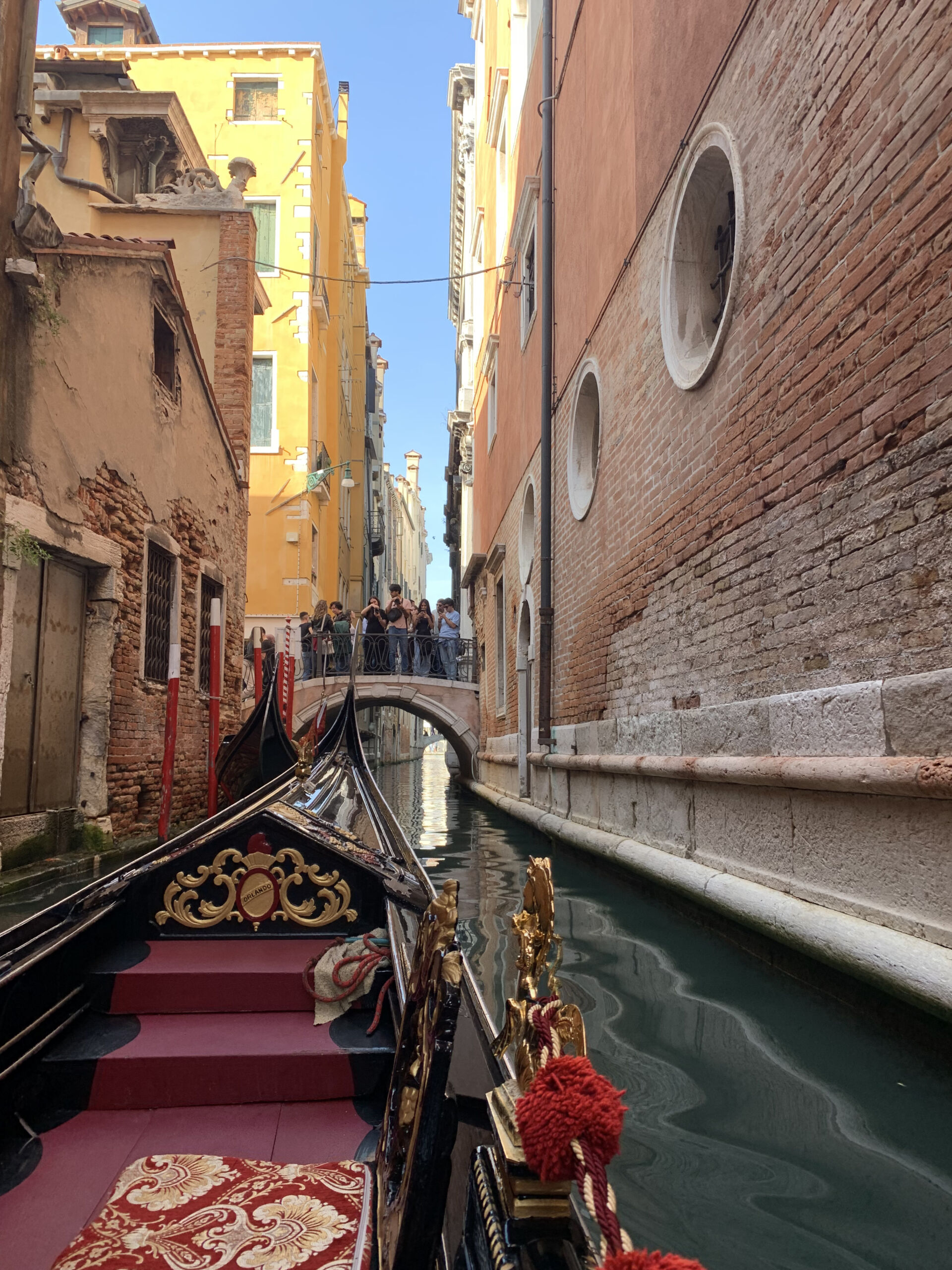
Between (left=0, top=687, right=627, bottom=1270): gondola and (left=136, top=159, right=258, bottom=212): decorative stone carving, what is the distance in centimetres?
705

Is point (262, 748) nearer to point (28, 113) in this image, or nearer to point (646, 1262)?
point (28, 113)

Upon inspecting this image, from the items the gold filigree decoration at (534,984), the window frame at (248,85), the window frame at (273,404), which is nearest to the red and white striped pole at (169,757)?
the gold filigree decoration at (534,984)

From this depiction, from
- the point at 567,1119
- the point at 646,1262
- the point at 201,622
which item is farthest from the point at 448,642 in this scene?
the point at 646,1262

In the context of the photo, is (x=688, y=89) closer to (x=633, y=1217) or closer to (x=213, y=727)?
(x=633, y=1217)

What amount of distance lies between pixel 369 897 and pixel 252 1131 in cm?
57

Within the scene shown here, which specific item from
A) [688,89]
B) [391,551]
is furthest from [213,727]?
[391,551]

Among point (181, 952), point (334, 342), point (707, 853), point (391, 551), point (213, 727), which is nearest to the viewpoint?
point (181, 952)

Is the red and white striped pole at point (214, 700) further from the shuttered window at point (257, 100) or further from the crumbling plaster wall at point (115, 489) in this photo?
the shuttered window at point (257, 100)

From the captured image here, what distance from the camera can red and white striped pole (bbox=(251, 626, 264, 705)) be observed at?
933 cm

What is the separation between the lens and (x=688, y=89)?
401 cm

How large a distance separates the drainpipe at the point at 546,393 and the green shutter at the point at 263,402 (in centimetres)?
586

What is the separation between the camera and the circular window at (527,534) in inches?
330

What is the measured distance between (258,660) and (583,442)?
4342 millimetres

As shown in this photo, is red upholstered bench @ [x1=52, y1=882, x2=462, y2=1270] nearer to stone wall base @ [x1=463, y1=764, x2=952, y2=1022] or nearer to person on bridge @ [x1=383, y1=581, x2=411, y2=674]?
stone wall base @ [x1=463, y1=764, x2=952, y2=1022]
